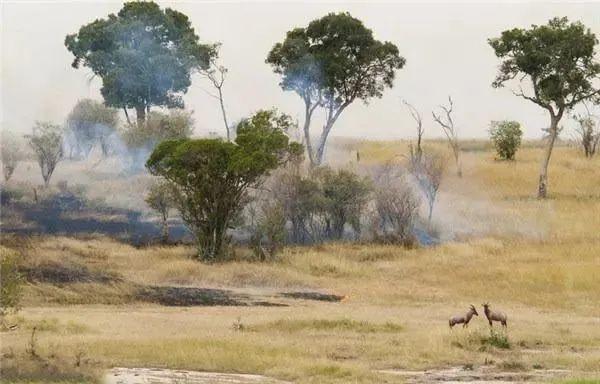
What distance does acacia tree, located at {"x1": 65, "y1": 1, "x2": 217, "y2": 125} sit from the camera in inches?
3071

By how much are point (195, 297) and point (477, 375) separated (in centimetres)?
1851

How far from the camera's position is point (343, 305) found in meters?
37.2

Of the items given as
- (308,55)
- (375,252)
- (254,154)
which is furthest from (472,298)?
(308,55)

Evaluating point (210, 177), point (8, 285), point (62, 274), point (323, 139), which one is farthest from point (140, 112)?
point (8, 285)

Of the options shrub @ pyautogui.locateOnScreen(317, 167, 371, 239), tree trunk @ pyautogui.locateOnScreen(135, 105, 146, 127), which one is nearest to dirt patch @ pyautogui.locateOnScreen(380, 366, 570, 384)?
shrub @ pyautogui.locateOnScreen(317, 167, 371, 239)

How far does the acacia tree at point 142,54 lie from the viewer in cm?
7800

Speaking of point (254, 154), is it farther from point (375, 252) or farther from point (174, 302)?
point (174, 302)

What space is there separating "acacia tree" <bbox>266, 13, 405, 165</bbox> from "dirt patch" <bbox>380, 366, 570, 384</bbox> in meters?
46.6

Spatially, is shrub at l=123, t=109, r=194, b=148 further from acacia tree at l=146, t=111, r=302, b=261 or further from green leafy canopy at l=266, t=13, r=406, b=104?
acacia tree at l=146, t=111, r=302, b=261

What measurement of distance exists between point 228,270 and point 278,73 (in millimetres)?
30632

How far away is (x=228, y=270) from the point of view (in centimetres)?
4484

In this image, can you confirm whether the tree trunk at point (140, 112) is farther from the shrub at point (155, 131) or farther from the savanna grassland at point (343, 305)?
the savanna grassland at point (343, 305)

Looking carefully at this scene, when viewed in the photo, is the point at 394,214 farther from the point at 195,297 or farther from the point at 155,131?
the point at 155,131

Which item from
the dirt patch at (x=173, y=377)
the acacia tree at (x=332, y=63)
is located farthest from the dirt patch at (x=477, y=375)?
the acacia tree at (x=332, y=63)
